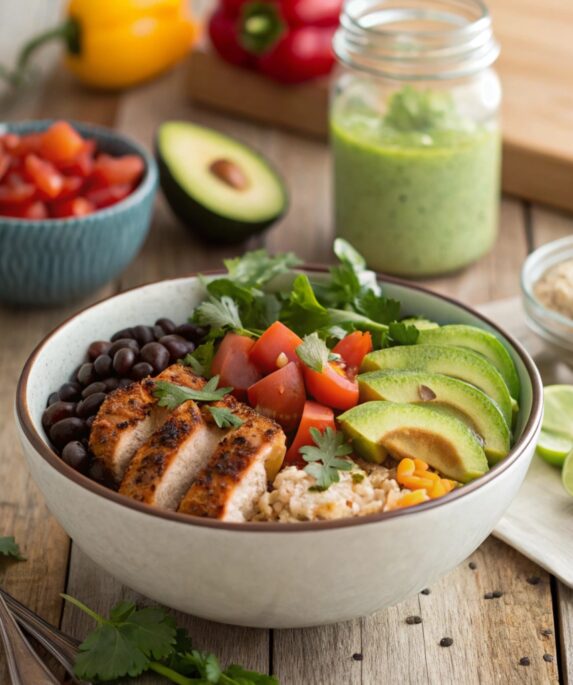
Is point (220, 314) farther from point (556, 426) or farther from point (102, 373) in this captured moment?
point (556, 426)

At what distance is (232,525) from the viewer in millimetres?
1948

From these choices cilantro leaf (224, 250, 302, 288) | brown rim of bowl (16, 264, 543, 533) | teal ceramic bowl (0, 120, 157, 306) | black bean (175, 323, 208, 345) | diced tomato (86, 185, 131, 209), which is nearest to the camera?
brown rim of bowl (16, 264, 543, 533)

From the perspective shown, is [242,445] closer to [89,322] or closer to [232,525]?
[232,525]

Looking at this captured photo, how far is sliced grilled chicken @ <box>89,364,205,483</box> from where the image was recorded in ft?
7.48

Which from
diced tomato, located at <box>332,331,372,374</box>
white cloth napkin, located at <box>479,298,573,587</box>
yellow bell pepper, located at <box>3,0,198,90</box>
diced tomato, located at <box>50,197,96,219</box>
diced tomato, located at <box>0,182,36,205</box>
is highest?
diced tomato, located at <box>332,331,372,374</box>

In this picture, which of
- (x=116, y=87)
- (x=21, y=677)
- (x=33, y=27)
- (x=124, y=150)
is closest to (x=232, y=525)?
(x=21, y=677)

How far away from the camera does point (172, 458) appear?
217 centimetres

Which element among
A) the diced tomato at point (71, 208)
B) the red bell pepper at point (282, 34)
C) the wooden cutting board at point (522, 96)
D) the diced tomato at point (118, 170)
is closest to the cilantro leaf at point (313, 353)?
the diced tomato at point (71, 208)

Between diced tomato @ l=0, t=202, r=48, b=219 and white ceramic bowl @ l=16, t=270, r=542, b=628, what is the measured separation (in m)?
1.44

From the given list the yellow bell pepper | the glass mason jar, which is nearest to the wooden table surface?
the glass mason jar

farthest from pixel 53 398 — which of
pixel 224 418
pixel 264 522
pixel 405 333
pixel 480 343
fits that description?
pixel 480 343

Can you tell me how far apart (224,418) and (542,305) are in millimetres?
1429

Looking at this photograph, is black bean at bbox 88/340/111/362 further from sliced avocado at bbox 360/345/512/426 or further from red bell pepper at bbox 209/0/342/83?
red bell pepper at bbox 209/0/342/83

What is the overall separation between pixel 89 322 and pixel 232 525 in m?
0.94
